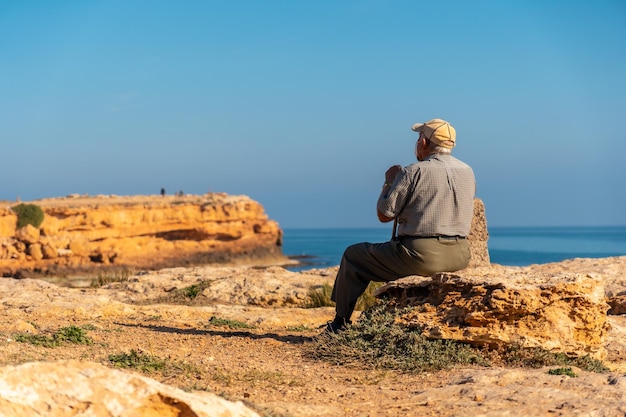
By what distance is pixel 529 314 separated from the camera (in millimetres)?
→ 6512

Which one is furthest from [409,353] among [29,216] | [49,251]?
[29,216]

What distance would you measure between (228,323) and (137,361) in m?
3.25

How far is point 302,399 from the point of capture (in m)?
5.23

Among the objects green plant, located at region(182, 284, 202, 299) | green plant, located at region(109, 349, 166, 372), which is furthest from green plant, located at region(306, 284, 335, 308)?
green plant, located at region(109, 349, 166, 372)

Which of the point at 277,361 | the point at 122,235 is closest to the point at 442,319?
the point at 277,361

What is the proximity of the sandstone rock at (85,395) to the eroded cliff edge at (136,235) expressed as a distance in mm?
37482

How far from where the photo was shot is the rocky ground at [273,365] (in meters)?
4.94

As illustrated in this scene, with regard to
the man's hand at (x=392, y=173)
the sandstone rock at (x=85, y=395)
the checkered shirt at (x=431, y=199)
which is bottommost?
the sandstone rock at (x=85, y=395)

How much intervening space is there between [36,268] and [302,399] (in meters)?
38.2

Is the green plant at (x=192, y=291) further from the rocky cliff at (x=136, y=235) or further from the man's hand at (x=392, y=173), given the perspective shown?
the rocky cliff at (x=136, y=235)

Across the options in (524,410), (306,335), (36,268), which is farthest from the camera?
(36,268)

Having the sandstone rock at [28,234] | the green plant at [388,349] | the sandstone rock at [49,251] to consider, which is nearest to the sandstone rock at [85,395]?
the green plant at [388,349]

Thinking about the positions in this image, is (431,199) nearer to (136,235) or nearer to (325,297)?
(325,297)

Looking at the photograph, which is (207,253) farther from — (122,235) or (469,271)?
(469,271)
